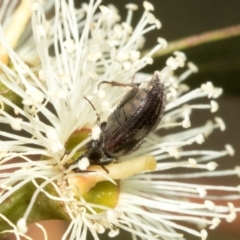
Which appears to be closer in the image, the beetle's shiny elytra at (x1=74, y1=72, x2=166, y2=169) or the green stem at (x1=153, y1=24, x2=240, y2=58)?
the beetle's shiny elytra at (x1=74, y1=72, x2=166, y2=169)

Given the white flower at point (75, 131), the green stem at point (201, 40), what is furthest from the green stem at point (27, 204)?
the green stem at point (201, 40)

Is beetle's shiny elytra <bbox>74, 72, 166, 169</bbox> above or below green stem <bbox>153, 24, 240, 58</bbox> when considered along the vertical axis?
below

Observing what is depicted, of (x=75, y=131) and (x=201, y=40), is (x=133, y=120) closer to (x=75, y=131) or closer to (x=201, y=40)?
(x=75, y=131)

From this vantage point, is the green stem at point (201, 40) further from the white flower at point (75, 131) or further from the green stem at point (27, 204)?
the green stem at point (27, 204)

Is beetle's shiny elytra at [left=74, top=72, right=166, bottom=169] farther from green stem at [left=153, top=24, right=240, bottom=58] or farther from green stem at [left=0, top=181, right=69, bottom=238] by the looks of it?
green stem at [left=153, top=24, right=240, bottom=58]

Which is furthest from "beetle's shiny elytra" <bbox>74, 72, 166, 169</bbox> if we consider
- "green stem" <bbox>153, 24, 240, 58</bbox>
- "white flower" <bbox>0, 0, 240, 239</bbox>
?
"green stem" <bbox>153, 24, 240, 58</bbox>

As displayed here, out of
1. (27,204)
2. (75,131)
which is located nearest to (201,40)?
(75,131)

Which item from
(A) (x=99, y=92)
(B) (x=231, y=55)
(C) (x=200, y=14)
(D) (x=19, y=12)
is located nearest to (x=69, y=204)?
(A) (x=99, y=92)
